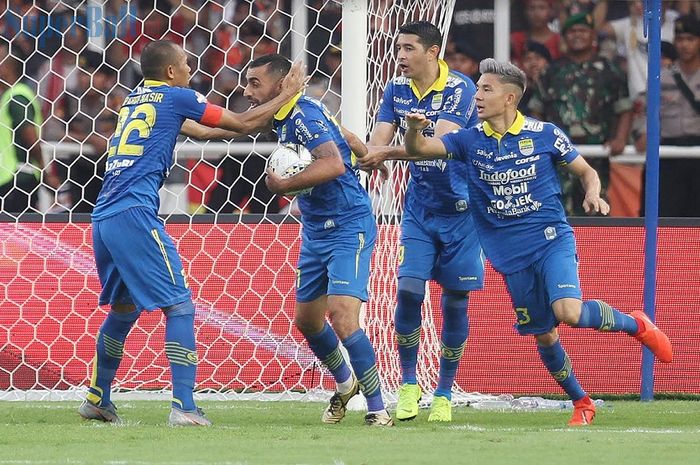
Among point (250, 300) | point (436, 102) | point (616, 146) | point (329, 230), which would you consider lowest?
point (250, 300)

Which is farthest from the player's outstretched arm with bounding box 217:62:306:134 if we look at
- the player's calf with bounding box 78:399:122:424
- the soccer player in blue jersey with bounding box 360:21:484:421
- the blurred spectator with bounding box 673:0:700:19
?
the blurred spectator with bounding box 673:0:700:19

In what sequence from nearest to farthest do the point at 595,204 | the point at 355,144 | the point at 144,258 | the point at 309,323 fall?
the point at 595,204, the point at 144,258, the point at 355,144, the point at 309,323

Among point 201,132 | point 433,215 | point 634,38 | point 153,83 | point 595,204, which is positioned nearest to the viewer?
point 595,204

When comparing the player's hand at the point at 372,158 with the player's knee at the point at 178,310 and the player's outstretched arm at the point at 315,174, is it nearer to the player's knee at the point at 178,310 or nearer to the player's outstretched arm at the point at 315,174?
the player's outstretched arm at the point at 315,174

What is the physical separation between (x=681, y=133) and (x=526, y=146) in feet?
14.2

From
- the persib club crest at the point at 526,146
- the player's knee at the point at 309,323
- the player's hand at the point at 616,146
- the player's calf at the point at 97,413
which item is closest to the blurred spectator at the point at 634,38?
the player's hand at the point at 616,146

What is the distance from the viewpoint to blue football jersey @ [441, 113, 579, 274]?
748cm

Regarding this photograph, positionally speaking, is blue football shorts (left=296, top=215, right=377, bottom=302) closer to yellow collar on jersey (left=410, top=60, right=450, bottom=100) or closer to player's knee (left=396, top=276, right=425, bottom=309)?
player's knee (left=396, top=276, right=425, bottom=309)

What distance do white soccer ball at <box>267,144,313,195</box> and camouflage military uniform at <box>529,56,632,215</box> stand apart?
→ 180 inches

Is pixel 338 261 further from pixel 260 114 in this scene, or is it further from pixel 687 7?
pixel 687 7

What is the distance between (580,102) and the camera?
1147 centimetres

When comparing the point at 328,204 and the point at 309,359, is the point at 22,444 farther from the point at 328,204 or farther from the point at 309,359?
the point at 309,359

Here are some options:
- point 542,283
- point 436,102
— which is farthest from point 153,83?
point 542,283

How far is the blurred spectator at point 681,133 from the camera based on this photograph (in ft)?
37.4
